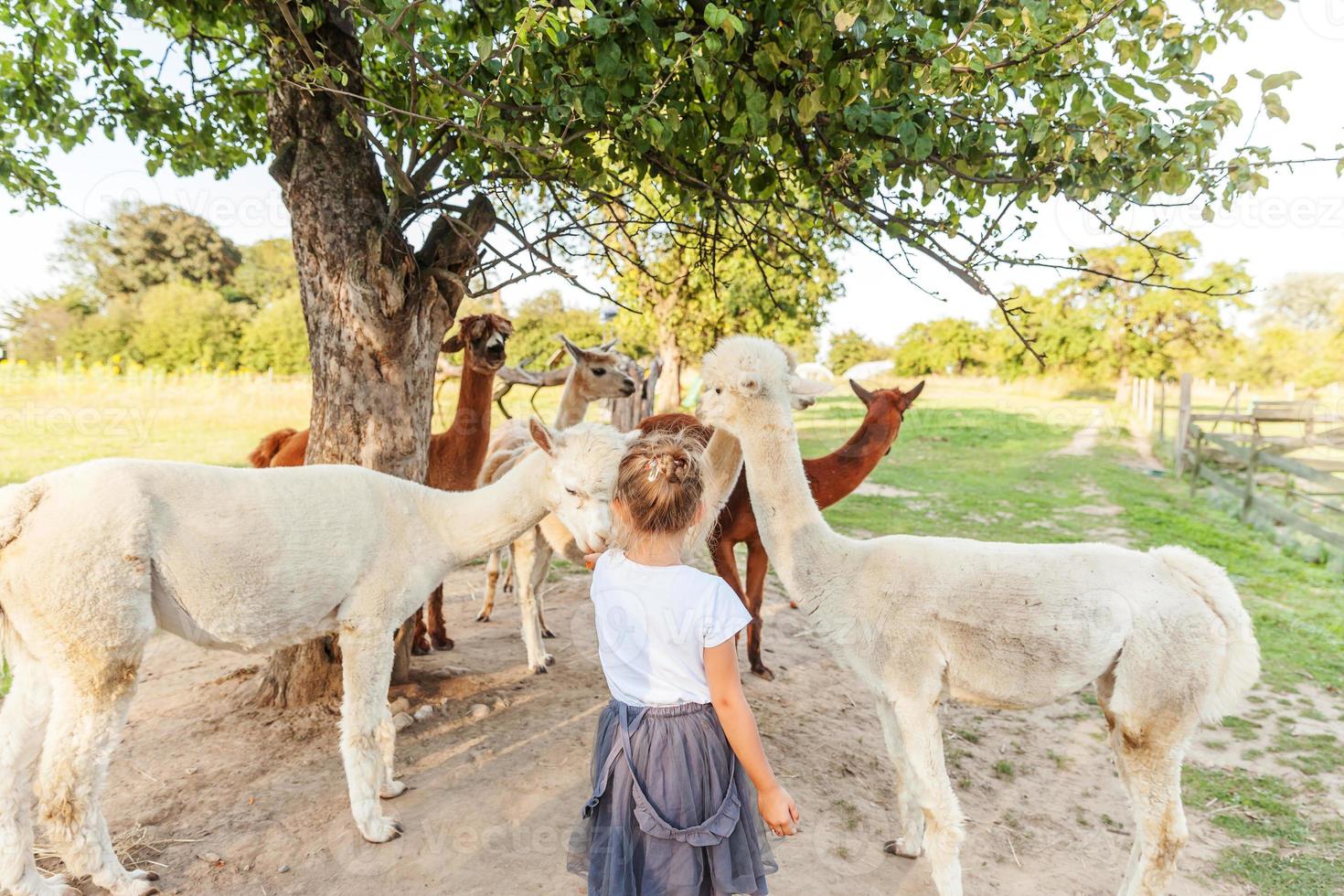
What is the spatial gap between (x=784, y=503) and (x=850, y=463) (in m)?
2.12

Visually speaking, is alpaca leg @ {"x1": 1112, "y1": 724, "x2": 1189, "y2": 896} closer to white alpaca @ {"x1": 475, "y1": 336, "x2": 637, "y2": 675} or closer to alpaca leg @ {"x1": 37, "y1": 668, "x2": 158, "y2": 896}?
white alpaca @ {"x1": 475, "y1": 336, "x2": 637, "y2": 675}

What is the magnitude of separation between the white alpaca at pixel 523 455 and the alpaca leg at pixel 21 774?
2.54 meters

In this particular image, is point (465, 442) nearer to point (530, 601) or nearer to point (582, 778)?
point (530, 601)

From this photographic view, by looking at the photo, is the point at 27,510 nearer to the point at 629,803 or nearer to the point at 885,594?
the point at 629,803

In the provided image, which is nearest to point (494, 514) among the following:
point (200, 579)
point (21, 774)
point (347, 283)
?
point (200, 579)

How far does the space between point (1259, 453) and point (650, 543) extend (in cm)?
1384

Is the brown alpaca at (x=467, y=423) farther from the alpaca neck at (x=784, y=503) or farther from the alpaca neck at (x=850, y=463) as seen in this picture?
the alpaca neck at (x=784, y=503)

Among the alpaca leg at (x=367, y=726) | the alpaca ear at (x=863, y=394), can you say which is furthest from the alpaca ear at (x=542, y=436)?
the alpaca ear at (x=863, y=394)

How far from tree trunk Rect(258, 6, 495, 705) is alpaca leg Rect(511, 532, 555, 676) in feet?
4.13

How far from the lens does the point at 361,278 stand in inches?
155

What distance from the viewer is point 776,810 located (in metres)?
1.93

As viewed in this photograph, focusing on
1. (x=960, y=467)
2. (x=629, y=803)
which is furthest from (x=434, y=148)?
(x=960, y=467)

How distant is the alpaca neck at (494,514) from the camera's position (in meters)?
3.43

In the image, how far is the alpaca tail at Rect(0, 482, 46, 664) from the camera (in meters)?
2.59
